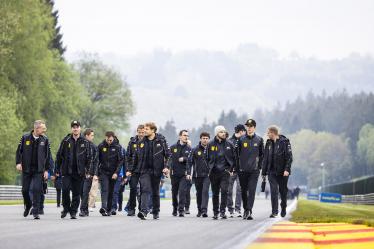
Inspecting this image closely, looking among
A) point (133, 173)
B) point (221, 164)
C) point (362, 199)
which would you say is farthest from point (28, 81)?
point (221, 164)

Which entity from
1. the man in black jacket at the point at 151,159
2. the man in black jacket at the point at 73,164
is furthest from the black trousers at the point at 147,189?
the man in black jacket at the point at 73,164

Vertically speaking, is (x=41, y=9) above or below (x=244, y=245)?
above

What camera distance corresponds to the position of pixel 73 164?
18.3 metres

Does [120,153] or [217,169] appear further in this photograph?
[120,153]

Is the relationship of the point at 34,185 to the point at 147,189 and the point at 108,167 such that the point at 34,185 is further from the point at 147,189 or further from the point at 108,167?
the point at 108,167

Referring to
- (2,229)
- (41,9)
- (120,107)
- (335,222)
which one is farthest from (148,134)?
(120,107)

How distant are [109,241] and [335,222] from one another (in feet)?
22.1

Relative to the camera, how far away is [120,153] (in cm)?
2125

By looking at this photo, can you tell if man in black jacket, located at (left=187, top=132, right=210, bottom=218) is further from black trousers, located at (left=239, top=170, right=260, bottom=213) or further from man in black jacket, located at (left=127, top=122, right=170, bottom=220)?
man in black jacket, located at (left=127, top=122, right=170, bottom=220)

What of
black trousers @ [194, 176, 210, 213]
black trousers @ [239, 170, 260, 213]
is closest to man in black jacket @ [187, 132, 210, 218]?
black trousers @ [194, 176, 210, 213]

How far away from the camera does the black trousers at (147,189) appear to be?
1838 cm

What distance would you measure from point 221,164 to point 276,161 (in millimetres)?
1374

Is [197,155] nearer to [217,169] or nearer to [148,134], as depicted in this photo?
[217,169]

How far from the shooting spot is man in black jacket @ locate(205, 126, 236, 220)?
19609 millimetres
